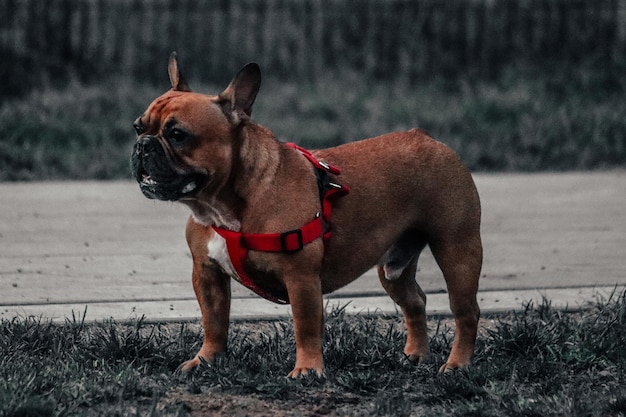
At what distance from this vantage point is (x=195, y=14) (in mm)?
13969

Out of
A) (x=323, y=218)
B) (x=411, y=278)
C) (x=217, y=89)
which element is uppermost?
(x=323, y=218)

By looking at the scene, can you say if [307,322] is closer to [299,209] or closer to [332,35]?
[299,209]

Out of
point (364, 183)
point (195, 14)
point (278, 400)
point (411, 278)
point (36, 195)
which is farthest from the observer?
point (195, 14)

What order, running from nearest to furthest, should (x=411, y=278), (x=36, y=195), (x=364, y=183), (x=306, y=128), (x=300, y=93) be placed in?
1. (x=364, y=183)
2. (x=411, y=278)
3. (x=36, y=195)
4. (x=306, y=128)
5. (x=300, y=93)

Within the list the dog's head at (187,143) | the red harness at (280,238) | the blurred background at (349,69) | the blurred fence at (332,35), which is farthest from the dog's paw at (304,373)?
the blurred fence at (332,35)

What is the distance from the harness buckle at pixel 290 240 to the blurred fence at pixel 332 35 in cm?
922

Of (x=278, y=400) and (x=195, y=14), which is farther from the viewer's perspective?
(x=195, y=14)

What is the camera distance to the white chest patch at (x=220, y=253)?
14.7ft

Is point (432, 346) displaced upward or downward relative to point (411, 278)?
downward

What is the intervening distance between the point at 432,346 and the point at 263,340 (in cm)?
79

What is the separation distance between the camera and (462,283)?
4879 mm

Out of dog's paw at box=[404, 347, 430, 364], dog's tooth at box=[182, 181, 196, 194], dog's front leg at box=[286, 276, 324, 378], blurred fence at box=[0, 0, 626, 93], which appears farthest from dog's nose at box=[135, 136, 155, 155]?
blurred fence at box=[0, 0, 626, 93]

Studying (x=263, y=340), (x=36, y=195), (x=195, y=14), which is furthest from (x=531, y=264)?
(x=195, y=14)

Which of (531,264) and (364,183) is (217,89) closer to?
(531,264)
